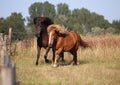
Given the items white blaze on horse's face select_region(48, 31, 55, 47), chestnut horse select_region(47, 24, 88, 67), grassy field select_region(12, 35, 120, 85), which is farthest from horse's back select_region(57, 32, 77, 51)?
grassy field select_region(12, 35, 120, 85)

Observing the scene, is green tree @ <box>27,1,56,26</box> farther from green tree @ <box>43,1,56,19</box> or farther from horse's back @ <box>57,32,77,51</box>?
horse's back @ <box>57,32,77,51</box>

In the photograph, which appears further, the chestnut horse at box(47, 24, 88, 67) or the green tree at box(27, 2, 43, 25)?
the green tree at box(27, 2, 43, 25)

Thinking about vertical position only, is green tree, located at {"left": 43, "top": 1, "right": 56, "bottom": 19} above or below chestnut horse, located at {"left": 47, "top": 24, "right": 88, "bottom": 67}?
above

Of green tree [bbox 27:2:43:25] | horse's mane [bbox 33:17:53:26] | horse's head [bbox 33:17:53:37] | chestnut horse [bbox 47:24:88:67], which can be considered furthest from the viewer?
green tree [bbox 27:2:43:25]

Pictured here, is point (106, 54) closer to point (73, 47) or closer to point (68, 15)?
point (73, 47)

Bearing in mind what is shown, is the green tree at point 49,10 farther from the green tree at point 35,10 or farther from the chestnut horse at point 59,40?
the chestnut horse at point 59,40

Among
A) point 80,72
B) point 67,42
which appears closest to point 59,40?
point 67,42

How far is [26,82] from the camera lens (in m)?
8.10

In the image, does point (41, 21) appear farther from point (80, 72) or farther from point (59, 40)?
point (80, 72)

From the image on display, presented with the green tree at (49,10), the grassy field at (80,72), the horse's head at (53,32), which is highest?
the green tree at (49,10)

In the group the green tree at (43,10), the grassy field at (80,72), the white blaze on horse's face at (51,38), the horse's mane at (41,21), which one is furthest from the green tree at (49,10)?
the white blaze on horse's face at (51,38)

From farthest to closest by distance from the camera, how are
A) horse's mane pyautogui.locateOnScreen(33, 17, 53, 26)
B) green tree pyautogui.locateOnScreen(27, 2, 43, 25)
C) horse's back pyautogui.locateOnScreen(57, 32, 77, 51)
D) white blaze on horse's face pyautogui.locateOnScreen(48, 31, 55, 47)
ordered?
1. green tree pyautogui.locateOnScreen(27, 2, 43, 25)
2. horse's mane pyautogui.locateOnScreen(33, 17, 53, 26)
3. horse's back pyautogui.locateOnScreen(57, 32, 77, 51)
4. white blaze on horse's face pyautogui.locateOnScreen(48, 31, 55, 47)

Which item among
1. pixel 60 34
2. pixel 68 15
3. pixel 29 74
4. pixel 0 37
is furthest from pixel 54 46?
pixel 68 15

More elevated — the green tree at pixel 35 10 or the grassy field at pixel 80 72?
the green tree at pixel 35 10
